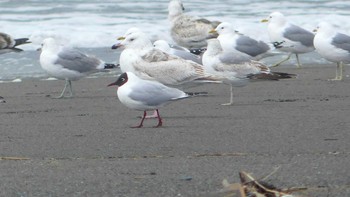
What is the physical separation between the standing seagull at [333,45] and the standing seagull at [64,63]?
9.50ft

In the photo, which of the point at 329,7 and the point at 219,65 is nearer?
the point at 219,65

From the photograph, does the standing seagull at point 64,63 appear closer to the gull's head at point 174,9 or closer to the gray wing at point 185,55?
the gray wing at point 185,55

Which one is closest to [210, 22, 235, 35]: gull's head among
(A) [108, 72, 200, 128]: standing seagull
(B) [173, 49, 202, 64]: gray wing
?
(B) [173, 49, 202, 64]: gray wing

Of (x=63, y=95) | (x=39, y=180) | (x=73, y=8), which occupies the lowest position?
(x=73, y=8)

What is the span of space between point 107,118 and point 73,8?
12.7 m

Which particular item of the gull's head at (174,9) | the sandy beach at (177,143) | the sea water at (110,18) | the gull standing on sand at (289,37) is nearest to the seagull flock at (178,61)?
the gull standing on sand at (289,37)

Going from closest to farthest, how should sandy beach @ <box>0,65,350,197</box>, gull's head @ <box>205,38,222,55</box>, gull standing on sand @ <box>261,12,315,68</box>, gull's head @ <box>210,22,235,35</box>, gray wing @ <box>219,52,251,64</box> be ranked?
sandy beach @ <box>0,65,350,197</box>
gray wing @ <box>219,52,251,64</box>
gull's head @ <box>205,38,222,55</box>
gull's head @ <box>210,22,235,35</box>
gull standing on sand @ <box>261,12,315,68</box>

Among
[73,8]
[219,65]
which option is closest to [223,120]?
[219,65]

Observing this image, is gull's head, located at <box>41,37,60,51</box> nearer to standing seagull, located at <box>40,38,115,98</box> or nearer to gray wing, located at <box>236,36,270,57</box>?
standing seagull, located at <box>40,38,115,98</box>

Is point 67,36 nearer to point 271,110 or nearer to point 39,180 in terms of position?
point 271,110

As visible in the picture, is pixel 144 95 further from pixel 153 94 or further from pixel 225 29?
pixel 225 29

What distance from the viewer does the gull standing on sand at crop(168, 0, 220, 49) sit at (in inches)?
615

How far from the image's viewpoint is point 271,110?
8.81m

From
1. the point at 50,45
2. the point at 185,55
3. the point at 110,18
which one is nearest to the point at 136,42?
the point at 185,55
